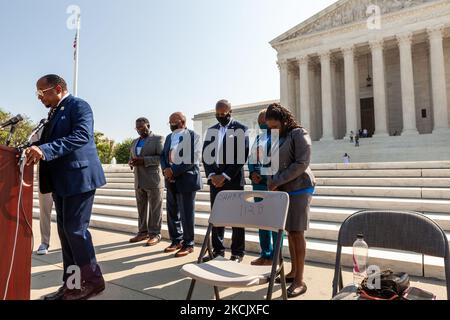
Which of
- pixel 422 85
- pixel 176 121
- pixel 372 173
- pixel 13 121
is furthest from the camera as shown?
pixel 422 85


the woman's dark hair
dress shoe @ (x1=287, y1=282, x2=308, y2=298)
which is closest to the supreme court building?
the woman's dark hair

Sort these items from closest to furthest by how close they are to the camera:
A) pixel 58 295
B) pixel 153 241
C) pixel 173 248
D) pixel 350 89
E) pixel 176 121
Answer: pixel 58 295 → pixel 173 248 → pixel 176 121 → pixel 153 241 → pixel 350 89

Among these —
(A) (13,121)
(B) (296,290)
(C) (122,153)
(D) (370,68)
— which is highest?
(D) (370,68)

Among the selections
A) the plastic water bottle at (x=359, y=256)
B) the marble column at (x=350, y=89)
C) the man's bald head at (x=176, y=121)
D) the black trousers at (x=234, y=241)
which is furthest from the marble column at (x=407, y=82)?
the plastic water bottle at (x=359, y=256)

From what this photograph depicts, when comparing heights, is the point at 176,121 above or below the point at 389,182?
above

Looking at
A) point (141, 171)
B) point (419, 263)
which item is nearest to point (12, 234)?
point (141, 171)

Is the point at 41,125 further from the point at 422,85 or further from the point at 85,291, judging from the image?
the point at 422,85

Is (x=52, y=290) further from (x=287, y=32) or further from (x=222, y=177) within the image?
(x=287, y=32)

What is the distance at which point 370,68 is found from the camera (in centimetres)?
3619

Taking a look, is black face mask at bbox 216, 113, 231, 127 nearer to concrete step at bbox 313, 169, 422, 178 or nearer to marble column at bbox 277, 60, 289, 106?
concrete step at bbox 313, 169, 422, 178

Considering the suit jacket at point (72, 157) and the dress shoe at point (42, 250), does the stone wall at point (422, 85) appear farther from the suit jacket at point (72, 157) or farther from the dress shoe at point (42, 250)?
the suit jacket at point (72, 157)

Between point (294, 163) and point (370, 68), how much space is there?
37470 millimetres

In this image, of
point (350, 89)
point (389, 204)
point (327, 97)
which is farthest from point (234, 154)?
point (327, 97)

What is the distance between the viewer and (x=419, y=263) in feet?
14.0
